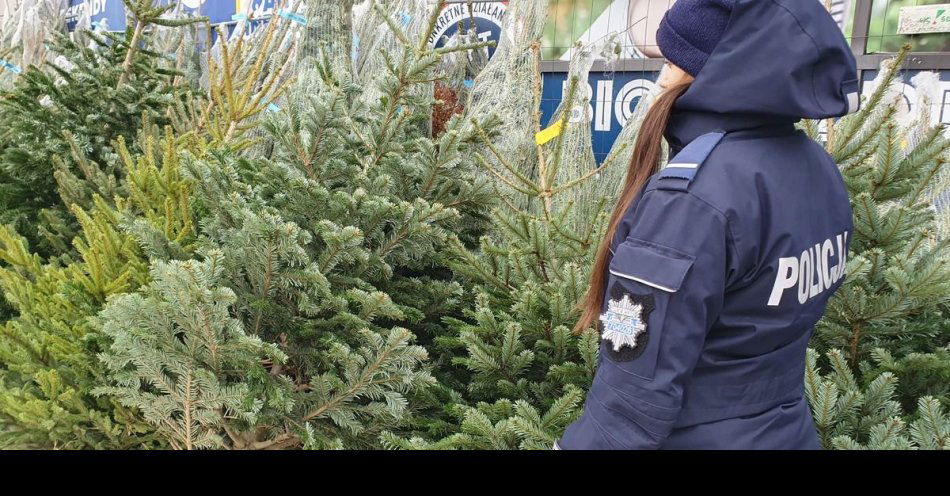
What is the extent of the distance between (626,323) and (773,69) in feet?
1.74

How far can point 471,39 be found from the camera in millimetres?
5320

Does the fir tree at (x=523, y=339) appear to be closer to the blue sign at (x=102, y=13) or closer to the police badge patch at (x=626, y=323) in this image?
the police badge patch at (x=626, y=323)

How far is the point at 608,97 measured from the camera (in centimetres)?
625

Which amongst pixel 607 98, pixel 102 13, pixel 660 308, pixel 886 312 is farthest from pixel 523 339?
pixel 102 13

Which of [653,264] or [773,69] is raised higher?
[773,69]

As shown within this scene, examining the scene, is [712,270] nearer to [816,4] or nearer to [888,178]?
[816,4]

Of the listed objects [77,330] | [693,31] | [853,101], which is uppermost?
[693,31]

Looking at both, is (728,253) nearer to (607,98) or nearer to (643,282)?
(643,282)

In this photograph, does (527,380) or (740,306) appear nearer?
(740,306)

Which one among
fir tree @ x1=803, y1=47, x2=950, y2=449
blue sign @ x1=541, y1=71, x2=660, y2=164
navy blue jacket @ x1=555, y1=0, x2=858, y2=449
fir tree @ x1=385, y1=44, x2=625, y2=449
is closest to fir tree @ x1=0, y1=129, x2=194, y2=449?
fir tree @ x1=385, y1=44, x2=625, y2=449

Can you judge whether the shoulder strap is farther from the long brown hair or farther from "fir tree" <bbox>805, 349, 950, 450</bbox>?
"fir tree" <bbox>805, 349, 950, 450</bbox>
